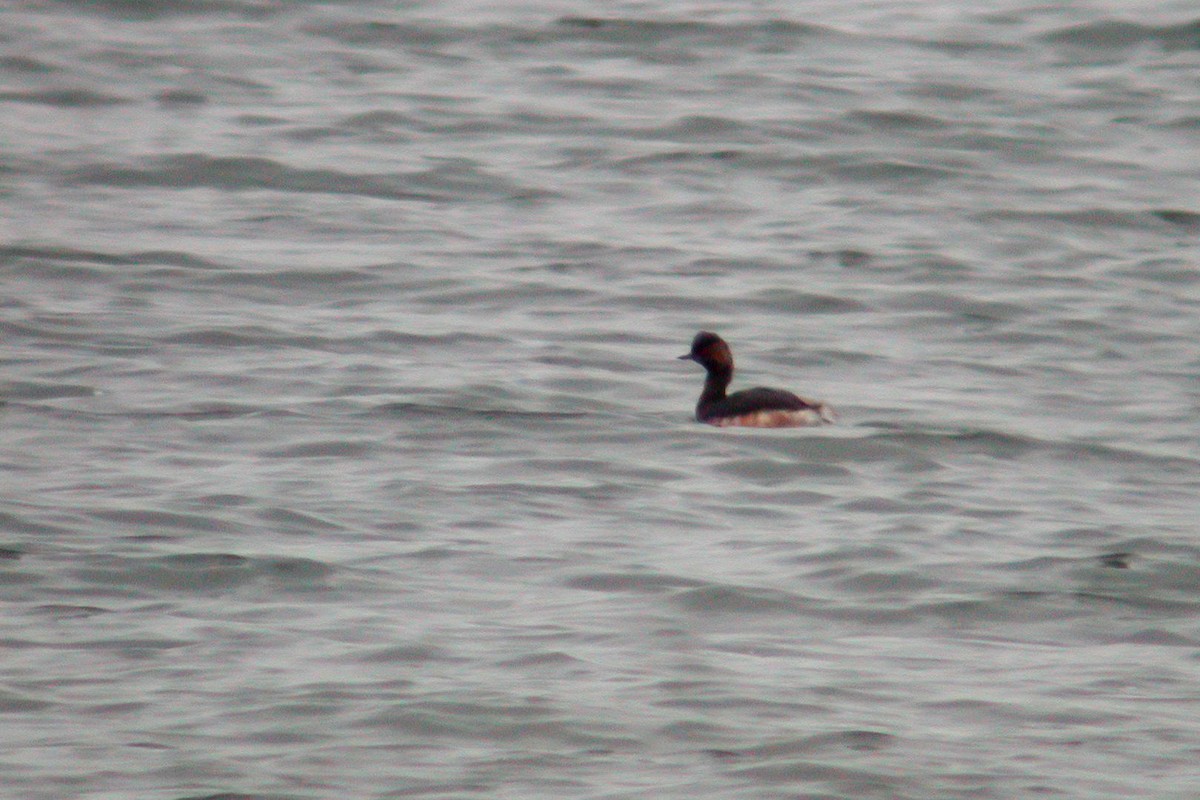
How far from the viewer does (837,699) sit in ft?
26.7

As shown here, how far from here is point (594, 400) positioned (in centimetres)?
1277

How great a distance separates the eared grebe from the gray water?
0.14 m

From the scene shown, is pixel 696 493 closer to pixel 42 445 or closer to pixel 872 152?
pixel 42 445

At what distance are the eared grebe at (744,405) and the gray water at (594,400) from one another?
5.5 inches

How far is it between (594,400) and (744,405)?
1.01 metres

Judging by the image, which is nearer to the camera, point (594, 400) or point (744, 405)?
point (744, 405)

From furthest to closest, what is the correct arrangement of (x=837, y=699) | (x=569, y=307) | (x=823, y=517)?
(x=569, y=307) → (x=823, y=517) → (x=837, y=699)

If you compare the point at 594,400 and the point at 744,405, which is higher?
the point at 744,405

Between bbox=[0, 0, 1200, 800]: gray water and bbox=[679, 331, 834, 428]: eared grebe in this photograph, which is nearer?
bbox=[0, 0, 1200, 800]: gray water

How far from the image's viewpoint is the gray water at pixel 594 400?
792 cm

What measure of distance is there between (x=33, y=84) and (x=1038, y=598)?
43.1 ft

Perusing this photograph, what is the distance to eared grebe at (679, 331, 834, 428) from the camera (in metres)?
11.9

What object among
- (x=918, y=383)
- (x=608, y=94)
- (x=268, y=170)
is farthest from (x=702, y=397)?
(x=608, y=94)

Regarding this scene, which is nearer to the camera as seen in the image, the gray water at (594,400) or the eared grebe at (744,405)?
the gray water at (594,400)
